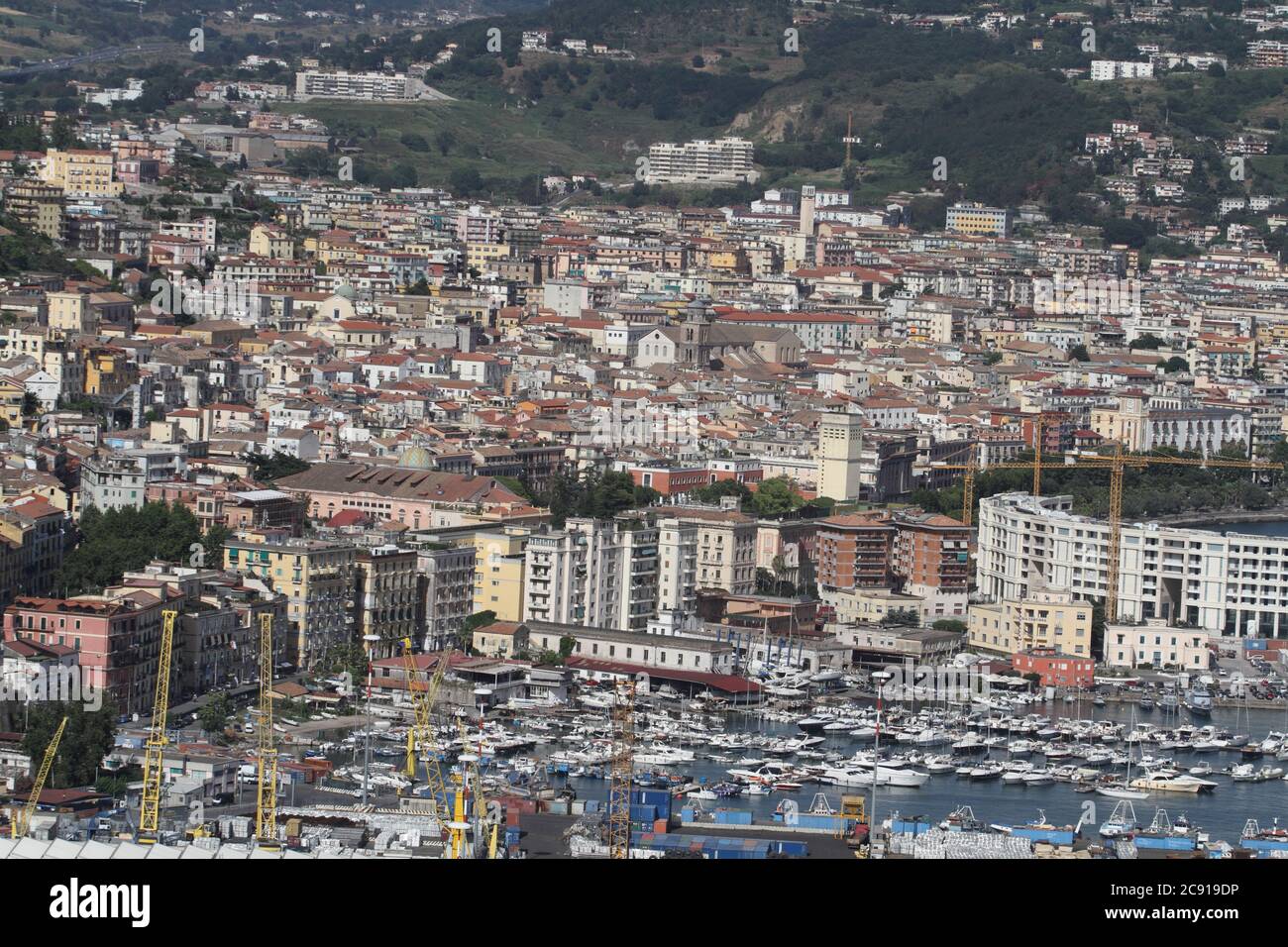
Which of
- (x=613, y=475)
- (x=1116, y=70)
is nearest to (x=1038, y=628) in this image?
(x=613, y=475)

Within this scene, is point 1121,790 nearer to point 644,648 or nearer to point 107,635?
point 644,648

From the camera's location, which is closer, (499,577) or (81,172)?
(499,577)

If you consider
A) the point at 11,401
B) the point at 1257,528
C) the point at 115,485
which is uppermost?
the point at 11,401

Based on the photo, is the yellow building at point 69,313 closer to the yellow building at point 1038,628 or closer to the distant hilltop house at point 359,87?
the yellow building at point 1038,628

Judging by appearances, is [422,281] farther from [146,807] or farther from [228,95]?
[146,807]

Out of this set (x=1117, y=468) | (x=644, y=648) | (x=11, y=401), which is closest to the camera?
(x=644, y=648)

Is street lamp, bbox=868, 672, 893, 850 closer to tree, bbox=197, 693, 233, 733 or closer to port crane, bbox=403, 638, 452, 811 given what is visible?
port crane, bbox=403, 638, 452, 811
